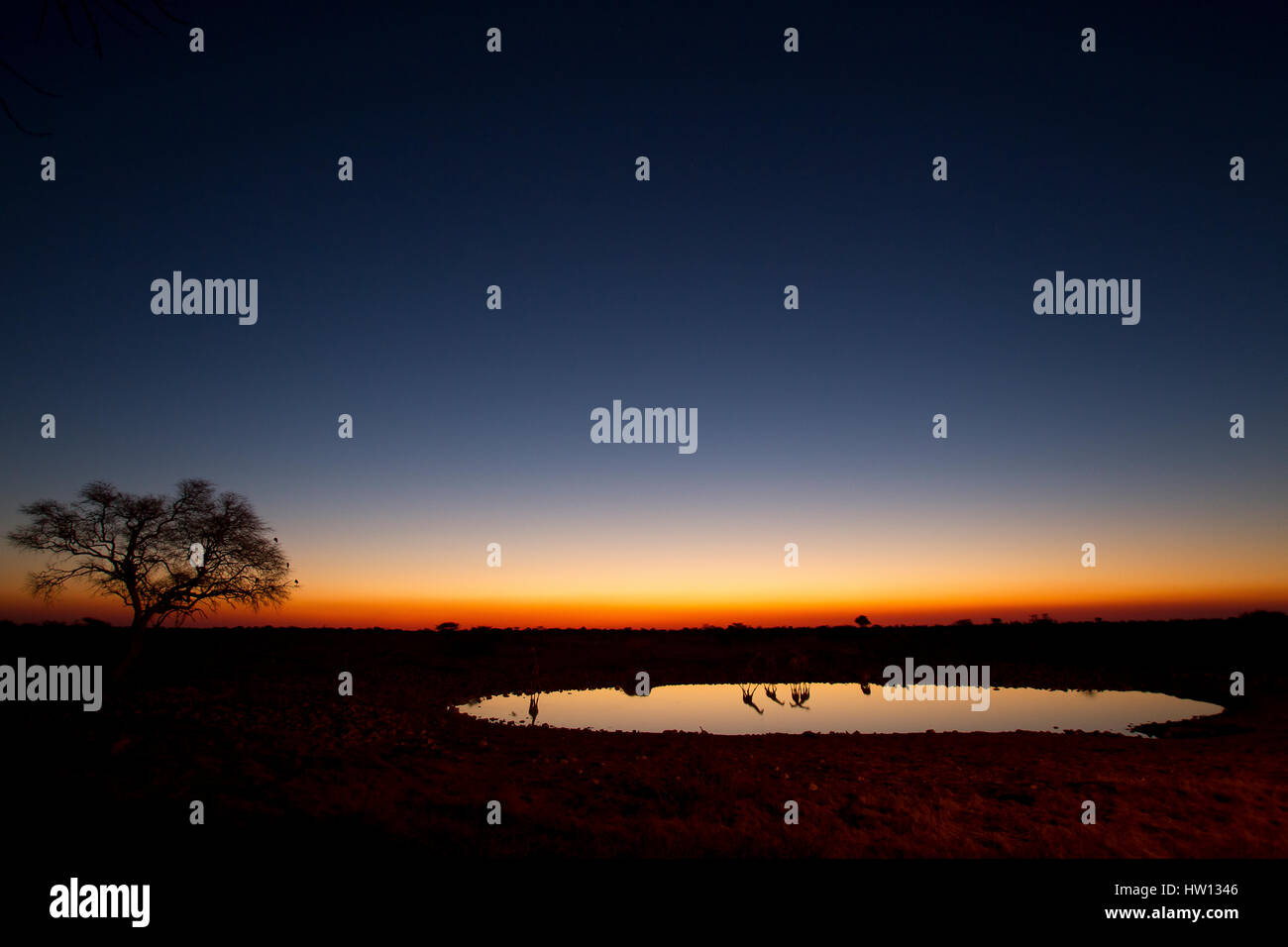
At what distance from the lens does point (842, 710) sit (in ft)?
91.5

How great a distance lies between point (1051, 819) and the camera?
34.2 ft

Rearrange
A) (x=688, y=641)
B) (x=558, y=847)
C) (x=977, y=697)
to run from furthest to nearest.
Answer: (x=688, y=641)
(x=977, y=697)
(x=558, y=847)

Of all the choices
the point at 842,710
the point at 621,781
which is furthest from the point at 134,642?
the point at 842,710

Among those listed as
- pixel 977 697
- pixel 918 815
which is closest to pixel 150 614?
pixel 918 815

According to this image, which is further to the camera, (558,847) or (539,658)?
(539,658)

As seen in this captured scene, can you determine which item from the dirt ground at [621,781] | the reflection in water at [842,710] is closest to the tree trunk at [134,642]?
the dirt ground at [621,781]

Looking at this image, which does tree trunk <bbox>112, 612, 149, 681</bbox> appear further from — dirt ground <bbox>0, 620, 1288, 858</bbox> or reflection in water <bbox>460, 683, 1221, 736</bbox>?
reflection in water <bbox>460, 683, 1221, 736</bbox>

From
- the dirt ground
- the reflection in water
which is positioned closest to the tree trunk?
the dirt ground

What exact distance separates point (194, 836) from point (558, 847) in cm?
507
